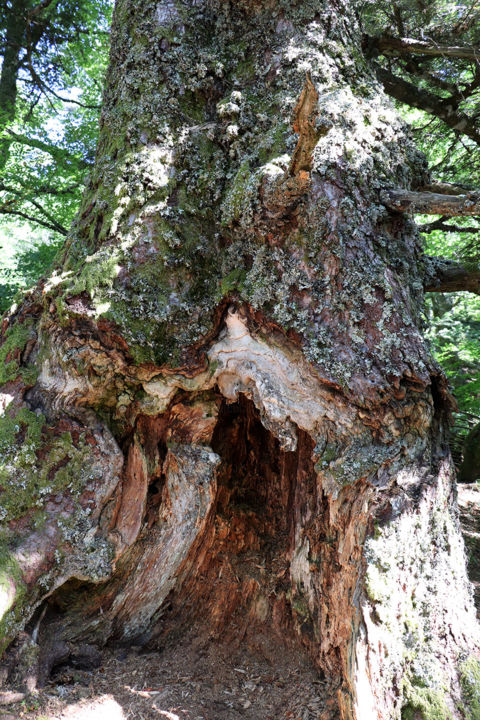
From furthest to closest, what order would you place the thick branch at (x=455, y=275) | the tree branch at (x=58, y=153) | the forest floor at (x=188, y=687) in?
the tree branch at (x=58, y=153)
the thick branch at (x=455, y=275)
the forest floor at (x=188, y=687)

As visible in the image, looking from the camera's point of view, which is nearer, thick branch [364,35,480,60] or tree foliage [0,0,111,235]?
thick branch [364,35,480,60]

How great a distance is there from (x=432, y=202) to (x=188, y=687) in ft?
10.2

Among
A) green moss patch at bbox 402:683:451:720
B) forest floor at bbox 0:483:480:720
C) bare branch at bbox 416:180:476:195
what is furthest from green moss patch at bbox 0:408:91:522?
bare branch at bbox 416:180:476:195

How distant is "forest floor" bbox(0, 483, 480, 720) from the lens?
8.66 ft

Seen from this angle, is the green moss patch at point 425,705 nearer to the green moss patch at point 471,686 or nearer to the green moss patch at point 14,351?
the green moss patch at point 471,686

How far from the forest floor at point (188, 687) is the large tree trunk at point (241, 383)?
0.10 m

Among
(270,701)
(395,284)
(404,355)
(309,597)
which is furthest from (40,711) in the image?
(395,284)

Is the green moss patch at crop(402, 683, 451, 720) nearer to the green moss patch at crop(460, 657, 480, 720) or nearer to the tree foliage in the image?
the green moss patch at crop(460, 657, 480, 720)

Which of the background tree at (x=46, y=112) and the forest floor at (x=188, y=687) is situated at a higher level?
the background tree at (x=46, y=112)

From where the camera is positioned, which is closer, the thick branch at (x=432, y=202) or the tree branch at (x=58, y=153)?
the thick branch at (x=432, y=202)

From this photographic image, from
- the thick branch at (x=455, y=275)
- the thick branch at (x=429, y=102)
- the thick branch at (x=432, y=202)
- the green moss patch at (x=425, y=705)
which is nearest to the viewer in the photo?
the green moss patch at (x=425, y=705)

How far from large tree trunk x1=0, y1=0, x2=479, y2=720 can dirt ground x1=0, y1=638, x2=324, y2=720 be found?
114 millimetres

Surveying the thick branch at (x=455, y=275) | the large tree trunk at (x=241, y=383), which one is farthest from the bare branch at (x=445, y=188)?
the thick branch at (x=455, y=275)

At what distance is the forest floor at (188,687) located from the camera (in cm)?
264
